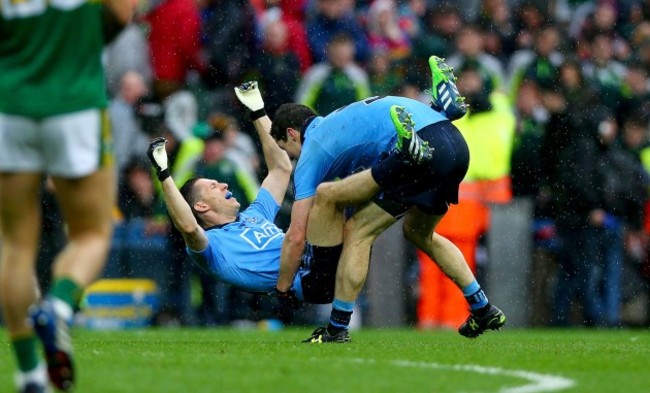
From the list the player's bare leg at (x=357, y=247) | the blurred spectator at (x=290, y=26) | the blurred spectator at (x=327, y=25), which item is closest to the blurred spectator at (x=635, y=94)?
the blurred spectator at (x=327, y=25)

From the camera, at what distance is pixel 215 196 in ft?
36.3

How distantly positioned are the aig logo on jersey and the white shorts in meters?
4.50

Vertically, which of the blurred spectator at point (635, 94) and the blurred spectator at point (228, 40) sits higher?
the blurred spectator at point (228, 40)

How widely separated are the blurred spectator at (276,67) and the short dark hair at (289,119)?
187 inches

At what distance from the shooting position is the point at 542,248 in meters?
15.6

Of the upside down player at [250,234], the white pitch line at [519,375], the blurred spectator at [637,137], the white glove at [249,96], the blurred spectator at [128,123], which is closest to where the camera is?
the white pitch line at [519,375]

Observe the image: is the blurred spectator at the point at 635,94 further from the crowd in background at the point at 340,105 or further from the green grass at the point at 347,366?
the green grass at the point at 347,366

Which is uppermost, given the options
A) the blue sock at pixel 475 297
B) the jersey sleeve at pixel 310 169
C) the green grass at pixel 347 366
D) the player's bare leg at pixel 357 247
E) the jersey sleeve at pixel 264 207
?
the jersey sleeve at pixel 310 169

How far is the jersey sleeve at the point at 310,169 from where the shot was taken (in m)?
9.57

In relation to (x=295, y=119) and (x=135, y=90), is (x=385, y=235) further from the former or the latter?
(x=295, y=119)

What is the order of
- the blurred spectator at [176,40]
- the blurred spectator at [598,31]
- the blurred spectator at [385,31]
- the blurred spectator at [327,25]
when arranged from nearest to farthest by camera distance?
the blurred spectator at [176,40], the blurred spectator at [327,25], the blurred spectator at [385,31], the blurred spectator at [598,31]

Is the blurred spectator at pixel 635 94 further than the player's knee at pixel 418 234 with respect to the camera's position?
Yes

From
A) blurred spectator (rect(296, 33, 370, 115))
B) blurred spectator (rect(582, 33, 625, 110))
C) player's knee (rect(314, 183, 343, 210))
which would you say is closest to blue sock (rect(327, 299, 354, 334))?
player's knee (rect(314, 183, 343, 210))

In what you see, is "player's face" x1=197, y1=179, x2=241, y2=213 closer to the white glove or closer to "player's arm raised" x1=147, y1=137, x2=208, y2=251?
the white glove
